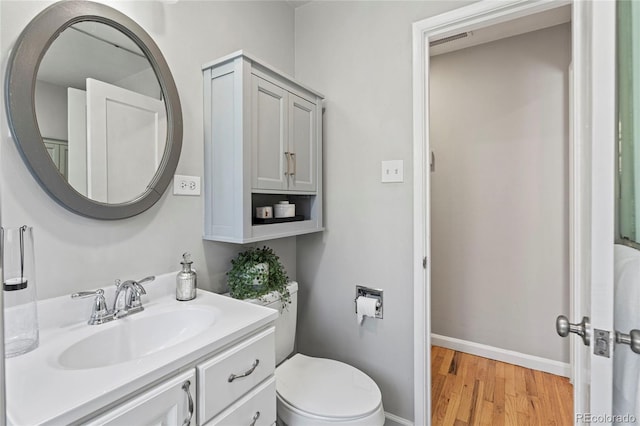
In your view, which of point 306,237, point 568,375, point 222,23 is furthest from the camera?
point 568,375

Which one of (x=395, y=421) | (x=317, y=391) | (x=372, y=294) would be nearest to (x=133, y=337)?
(x=317, y=391)

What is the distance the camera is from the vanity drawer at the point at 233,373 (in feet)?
2.79

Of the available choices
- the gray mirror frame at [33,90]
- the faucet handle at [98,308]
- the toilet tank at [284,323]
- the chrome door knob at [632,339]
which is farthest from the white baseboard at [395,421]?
the gray mirror frame at [33,90]

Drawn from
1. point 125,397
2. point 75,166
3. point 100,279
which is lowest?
point 125,397

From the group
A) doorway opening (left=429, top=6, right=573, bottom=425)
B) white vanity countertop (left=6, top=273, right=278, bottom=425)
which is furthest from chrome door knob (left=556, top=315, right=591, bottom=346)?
doorway opening (left=429, top=6, right=573, bottom=425)

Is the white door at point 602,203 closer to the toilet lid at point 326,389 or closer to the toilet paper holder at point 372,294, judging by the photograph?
the toilet lid at point 326,389

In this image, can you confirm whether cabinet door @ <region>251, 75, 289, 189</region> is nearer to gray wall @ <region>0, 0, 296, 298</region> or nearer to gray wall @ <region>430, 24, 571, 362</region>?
gray wall @ <region>0, 0, 296, 298</region>

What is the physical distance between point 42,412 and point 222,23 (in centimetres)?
159

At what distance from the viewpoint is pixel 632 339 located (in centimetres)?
56

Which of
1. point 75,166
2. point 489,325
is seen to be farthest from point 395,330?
point 75,166

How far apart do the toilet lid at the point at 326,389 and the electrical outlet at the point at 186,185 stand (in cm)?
92

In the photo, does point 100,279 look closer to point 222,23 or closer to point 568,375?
point 222,23

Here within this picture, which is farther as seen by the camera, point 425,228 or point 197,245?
point 425,228

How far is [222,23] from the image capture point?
152 cm
